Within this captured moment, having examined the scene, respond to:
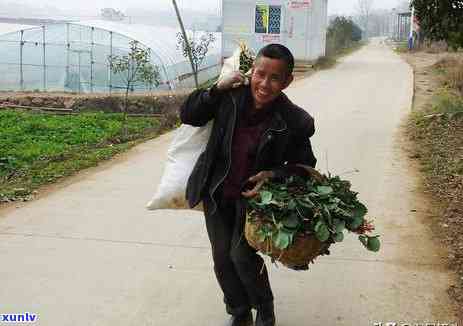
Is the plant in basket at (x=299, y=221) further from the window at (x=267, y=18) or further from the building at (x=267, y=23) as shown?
the window at (x=267, y=18)

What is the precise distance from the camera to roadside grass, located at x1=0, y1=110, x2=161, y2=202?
26.3ft

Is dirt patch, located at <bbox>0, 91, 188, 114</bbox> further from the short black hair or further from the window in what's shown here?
the short black hair

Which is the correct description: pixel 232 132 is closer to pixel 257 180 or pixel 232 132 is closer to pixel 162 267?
pixel 257 180

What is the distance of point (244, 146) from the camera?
3.16 metres

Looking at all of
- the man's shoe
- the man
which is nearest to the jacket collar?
the man

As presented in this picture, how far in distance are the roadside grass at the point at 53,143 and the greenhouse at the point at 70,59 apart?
19.3ft

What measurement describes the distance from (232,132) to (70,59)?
765 inches

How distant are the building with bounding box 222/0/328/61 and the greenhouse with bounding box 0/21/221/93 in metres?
5.41

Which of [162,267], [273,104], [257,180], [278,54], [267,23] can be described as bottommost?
[162,267]

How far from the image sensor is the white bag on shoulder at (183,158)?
3396 millimetres

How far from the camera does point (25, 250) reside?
16.6ft

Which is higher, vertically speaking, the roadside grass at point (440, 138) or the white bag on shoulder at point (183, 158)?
the white bag on shoulder at point (183, 158)

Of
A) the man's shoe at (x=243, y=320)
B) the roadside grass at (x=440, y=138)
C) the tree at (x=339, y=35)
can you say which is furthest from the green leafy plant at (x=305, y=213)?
the tree at (x=339, y=35)

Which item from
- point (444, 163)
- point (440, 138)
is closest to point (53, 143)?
point (440, 138)
